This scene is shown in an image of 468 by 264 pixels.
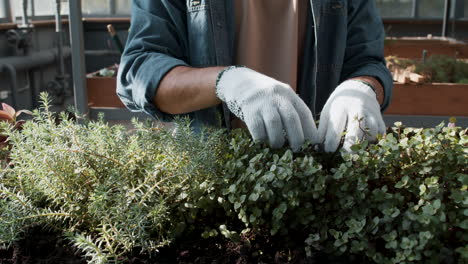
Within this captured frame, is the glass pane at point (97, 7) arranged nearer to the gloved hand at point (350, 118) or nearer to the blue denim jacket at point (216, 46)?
the blue denim jacket at point (216, 46)

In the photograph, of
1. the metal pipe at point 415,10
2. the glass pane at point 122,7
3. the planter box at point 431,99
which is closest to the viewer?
the planter box at point 431,99

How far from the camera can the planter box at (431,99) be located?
2.82 metres

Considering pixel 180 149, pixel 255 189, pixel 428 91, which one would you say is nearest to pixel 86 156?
pixel 180 149

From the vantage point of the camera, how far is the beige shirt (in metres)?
1.37

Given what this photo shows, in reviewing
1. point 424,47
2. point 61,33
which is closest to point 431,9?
point 424,47

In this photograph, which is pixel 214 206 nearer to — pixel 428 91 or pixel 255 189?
pixel 255 189

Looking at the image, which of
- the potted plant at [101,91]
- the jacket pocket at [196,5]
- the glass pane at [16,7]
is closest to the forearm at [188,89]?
the jacket pocket at [196,5]

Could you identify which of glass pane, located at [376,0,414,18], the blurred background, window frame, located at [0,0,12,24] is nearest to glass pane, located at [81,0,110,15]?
the blurred background

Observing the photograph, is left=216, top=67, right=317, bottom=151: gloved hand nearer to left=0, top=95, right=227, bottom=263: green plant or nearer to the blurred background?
left=0, top=95, right=227, bottom=263: green plant

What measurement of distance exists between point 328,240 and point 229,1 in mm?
787

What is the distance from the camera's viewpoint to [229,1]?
128 centimetres

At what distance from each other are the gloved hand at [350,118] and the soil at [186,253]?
0.23 m

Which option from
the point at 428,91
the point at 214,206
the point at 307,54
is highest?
the point at 307,54

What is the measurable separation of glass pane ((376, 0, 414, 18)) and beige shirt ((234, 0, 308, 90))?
6174 mm
